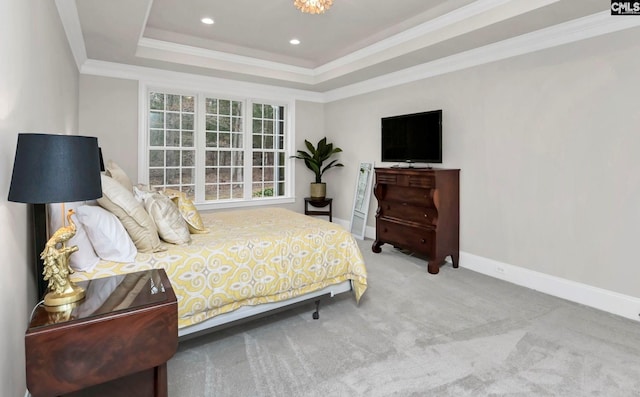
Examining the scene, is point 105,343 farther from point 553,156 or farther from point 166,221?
point 553,156

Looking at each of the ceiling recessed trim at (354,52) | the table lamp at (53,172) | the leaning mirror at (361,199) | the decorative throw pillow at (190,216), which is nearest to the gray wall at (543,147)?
the ceiling recessed trim at (354,52)

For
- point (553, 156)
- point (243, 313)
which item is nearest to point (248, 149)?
point (243, 313)

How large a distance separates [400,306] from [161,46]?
4228 millimetres

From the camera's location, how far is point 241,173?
5.93 metres

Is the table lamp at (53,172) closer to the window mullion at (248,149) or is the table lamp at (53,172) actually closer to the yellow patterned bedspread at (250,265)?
the yellow patterned bedspread at (250,265)

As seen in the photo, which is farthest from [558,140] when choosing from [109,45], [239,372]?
[109,45]

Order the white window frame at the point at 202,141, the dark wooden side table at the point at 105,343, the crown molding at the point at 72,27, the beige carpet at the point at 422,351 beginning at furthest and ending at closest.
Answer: the white window frame at the point at 202,141, the crown molding at the point at 72,27, the beige carpet at the point at 422,351, the dark wooden side table at the point at 105,343

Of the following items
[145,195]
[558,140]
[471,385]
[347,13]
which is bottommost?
[471,385]

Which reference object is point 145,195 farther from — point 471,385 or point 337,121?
point 337,121

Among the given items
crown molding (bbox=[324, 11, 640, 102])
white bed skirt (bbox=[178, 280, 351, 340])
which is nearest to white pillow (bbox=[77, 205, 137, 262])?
white bed skirt (bbox=[178, 280, 351, 340])

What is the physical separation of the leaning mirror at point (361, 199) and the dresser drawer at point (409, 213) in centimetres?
79

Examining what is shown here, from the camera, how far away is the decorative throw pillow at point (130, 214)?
2.11 m

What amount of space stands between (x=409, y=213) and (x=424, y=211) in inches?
10.6

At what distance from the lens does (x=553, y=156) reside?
342 cm
